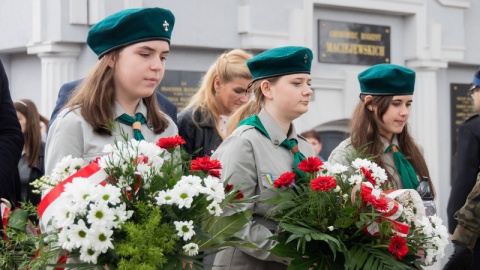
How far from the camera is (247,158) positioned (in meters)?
3.88

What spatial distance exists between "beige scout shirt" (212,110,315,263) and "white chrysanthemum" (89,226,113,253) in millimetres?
943

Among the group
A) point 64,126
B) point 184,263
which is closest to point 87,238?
point 184,263

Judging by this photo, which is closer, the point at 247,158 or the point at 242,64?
the point at 247,158

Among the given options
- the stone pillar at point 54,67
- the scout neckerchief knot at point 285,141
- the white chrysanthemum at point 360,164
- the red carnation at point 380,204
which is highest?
the stone pillar at point 54,67

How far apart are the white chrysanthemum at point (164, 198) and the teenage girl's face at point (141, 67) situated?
0.78m

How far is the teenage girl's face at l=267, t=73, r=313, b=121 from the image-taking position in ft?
13.2

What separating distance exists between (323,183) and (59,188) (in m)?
0.90

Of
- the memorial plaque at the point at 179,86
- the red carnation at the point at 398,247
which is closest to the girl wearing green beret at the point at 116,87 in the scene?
the red carnation at the point at 398,247

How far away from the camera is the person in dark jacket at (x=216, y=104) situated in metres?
5.18

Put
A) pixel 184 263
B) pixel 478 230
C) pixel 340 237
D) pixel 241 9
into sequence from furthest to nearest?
pixel 241 9 → pixel 478 230 → pixel 340 237 → pixel 184 263

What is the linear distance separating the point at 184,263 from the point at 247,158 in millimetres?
956

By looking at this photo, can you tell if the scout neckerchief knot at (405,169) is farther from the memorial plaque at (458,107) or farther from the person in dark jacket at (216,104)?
the memorial plaque at (458,107)

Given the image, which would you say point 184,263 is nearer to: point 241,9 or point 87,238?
point 87,238

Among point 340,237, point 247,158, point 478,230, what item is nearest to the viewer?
point 340,237
